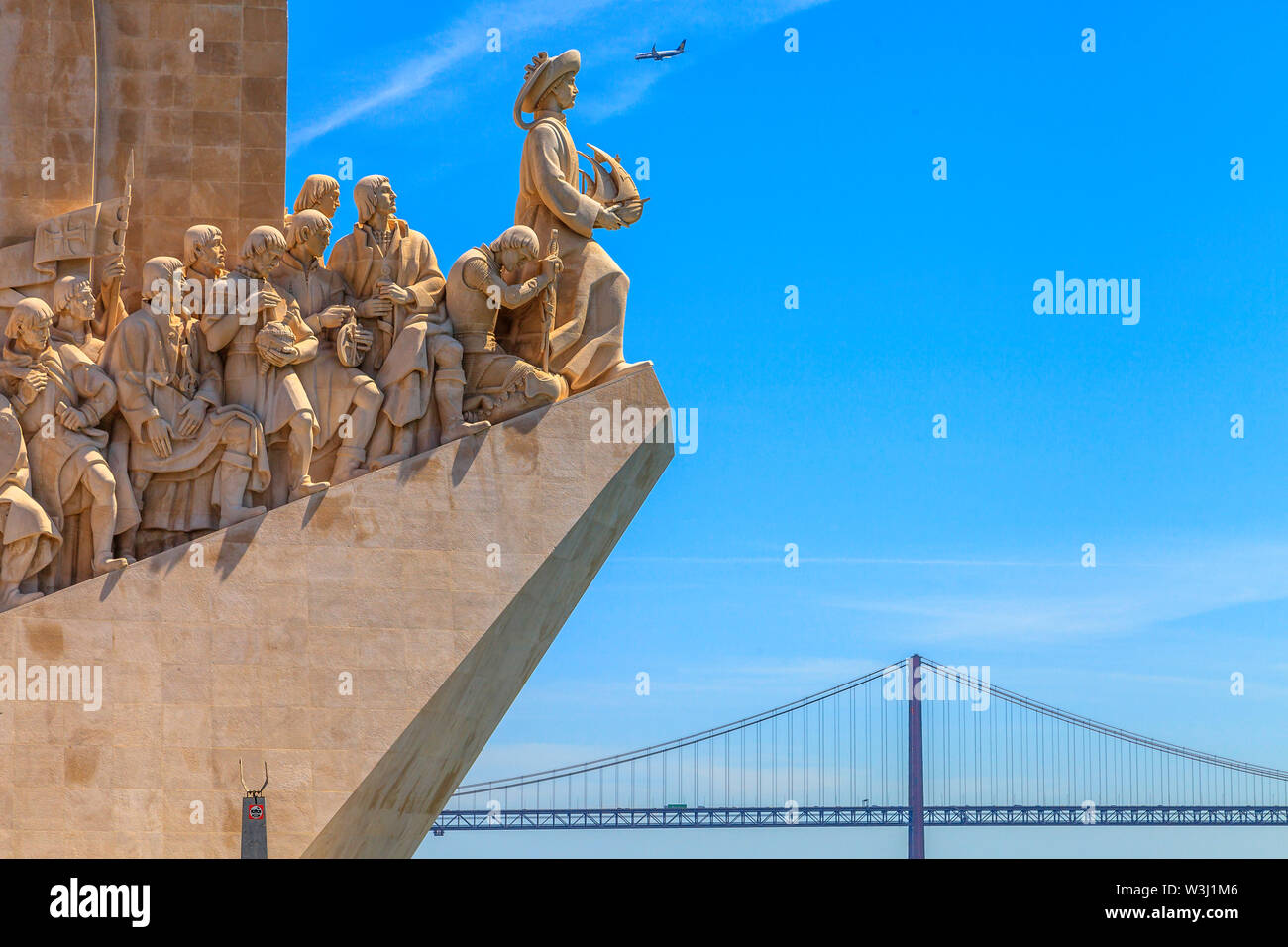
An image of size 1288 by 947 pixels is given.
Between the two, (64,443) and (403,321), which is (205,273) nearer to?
(403,321)

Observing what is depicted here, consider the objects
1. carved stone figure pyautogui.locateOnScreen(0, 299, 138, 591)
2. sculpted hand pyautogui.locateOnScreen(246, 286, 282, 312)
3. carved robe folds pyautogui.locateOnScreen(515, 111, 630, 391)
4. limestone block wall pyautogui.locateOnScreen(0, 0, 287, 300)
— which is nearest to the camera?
carved stone figure pyautogui.locateOnScreen(0, 299, 138, 591)

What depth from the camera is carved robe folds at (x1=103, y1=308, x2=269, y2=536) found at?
13750mm

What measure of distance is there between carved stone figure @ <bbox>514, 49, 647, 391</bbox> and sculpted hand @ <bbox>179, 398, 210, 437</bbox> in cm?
242

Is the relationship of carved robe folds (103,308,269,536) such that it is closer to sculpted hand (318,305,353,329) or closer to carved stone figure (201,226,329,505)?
carved stone figure (201,226,329,505)

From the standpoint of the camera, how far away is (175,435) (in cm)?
1379

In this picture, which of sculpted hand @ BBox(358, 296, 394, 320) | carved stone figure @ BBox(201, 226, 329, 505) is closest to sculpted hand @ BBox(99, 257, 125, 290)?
carved stone figure @ BBox(201, 226, 329, 505)

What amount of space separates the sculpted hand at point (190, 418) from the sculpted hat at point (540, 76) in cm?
344

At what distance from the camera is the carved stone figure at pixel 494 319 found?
47.0 feet

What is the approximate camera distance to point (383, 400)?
557 inches

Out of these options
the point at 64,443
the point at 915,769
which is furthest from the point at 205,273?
the point at 915,769

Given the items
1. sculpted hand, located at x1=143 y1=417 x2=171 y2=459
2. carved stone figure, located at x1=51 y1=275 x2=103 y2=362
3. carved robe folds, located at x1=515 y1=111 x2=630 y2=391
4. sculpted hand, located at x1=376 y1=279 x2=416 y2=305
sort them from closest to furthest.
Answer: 1. sculpted hand, located at x1=143 y1=417 x2=171 y2=459
2. carved stone figure, located at x1=51 y1=275 x2=103 y2=362
3. sculpted hand, located at x1=376 y1=279 x2=416 y2=305
4. carved robe folds, located at x1=515 y1=111 x2=630 y2=391

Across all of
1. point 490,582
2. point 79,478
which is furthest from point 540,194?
point 79,478

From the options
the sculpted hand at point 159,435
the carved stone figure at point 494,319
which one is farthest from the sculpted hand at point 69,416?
the carved stone figure at point 494,319
